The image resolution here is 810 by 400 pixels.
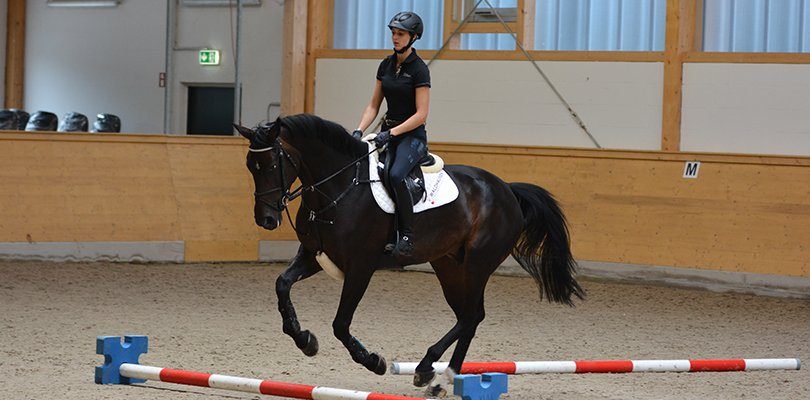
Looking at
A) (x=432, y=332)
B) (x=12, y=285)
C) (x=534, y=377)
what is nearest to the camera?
(x=534, y=377)

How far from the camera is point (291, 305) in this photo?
17.7ft

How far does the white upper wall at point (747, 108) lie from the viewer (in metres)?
10.9

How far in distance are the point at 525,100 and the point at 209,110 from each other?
5.93 meters

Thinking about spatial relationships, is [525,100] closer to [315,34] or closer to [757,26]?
[757,26]

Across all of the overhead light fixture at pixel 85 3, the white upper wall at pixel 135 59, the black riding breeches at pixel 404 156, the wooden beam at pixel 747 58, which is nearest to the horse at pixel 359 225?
the black riding breeches at pixel 404 156

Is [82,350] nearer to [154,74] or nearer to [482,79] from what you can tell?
[482,79]

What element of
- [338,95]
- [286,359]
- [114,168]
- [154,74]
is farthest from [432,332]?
[154,74]

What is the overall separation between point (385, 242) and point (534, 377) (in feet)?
4.90

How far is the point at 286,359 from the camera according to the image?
6.82 metres

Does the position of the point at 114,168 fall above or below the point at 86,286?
above

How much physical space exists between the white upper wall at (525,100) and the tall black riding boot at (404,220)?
253 inches

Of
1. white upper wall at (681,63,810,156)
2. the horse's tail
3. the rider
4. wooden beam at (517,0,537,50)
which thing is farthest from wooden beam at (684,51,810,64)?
the rider

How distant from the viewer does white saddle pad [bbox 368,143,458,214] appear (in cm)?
567

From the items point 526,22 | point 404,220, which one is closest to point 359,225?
point 404,220
